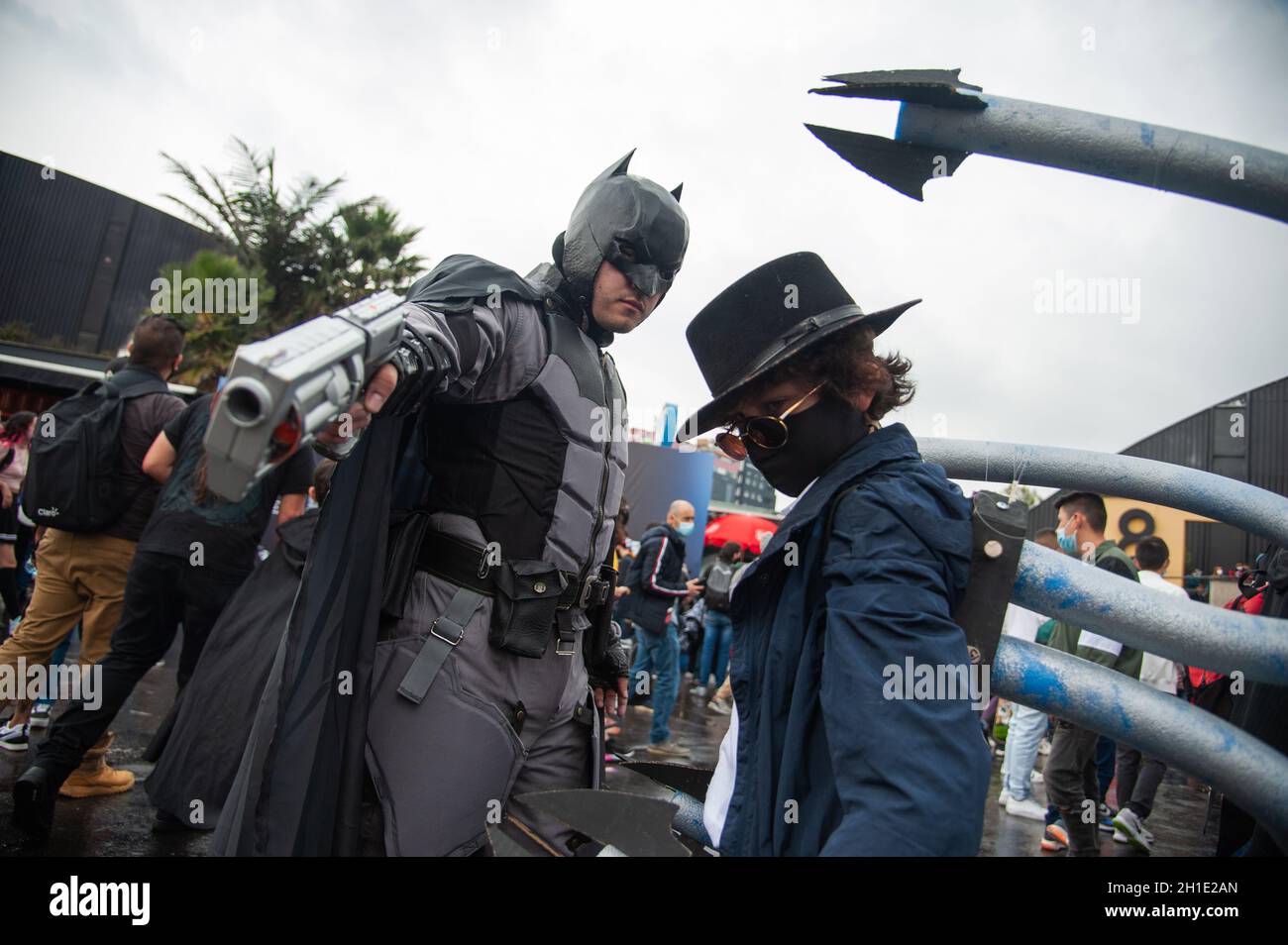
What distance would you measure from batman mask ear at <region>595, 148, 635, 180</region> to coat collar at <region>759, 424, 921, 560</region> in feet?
4.30

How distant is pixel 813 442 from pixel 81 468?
11.2ft

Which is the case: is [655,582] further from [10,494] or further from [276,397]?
[276,397]

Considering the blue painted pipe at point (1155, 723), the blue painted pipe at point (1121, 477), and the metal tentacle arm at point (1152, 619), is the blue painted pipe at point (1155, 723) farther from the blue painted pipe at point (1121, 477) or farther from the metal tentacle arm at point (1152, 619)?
the blue painted pipe at point (1121, 477)

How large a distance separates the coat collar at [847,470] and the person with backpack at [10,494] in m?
5.84

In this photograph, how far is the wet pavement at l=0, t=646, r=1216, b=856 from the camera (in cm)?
A: 316

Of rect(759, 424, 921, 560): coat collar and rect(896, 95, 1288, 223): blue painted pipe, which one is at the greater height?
rect(896, 95, 1288, 223): blue painted pipe

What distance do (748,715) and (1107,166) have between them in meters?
1.07

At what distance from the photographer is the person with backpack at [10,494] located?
5.52m

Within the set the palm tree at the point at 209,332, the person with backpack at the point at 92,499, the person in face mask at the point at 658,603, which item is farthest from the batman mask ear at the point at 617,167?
the palm tree at the point at 209,332

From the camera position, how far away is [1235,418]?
16.4 m

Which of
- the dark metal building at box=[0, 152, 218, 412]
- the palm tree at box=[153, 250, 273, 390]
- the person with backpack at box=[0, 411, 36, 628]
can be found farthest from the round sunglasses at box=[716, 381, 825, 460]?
the dark metal building at box=[0, 152, 218, 412]

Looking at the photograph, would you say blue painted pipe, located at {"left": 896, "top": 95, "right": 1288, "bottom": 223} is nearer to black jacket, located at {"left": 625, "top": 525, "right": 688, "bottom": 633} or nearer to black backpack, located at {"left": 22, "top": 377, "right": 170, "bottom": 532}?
black backpack, located at {"left": 22, "top": 377, "right": 170, "bottom": 532}

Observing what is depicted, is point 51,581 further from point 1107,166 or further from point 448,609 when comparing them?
point 1107,166
